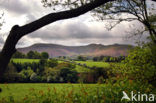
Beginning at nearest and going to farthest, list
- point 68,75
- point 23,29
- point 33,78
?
point 23,29 < point 33,78 < point 68,75

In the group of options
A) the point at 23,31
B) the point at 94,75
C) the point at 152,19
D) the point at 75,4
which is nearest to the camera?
the point at 23,31

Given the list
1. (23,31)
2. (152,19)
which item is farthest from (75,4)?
(152,19)

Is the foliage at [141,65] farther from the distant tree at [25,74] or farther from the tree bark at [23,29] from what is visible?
the distant tree at [25,74]

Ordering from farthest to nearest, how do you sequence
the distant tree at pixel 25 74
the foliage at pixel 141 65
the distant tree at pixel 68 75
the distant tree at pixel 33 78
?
1. the distant tree at pixel 68 75
2. the distant tree at pixel 33 78
3. the distant tree at pixel 25 74
4. the foliage at pixel 141 65

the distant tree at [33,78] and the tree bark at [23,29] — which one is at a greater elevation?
the tree bark at [23,29]

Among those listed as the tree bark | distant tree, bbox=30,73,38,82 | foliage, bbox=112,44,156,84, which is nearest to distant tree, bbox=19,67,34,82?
distant tree, bbox=30,73,38,82

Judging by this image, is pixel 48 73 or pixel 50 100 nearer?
pixel 50 100

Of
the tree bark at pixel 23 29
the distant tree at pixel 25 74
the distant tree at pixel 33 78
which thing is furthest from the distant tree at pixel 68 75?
the tree bark at pixel 23 29

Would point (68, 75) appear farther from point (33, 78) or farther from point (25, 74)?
point (25, 74)

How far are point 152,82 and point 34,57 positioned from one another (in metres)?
40.9

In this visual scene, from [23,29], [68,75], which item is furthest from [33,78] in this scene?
[23,29]

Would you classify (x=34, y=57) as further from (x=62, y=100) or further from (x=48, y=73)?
(x=62, y=100)

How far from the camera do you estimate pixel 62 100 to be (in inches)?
347

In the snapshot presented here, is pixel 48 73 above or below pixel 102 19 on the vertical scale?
below
